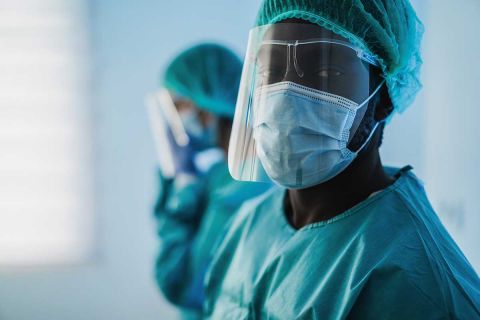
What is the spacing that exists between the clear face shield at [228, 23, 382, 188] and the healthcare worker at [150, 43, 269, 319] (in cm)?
72

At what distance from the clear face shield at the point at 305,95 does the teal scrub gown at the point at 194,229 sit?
2.33 feet

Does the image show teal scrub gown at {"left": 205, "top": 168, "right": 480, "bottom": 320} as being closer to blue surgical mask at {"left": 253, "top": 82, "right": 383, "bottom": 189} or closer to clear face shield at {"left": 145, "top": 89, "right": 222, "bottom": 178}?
blue surgical mask at {"left": 253, "top": 82, "right": 383, "bottom": 189}

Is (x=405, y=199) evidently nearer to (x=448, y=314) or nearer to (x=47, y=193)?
(x=448, y=314)

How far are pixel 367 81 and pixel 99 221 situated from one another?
2.28 metres

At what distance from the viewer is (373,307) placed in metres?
0.78

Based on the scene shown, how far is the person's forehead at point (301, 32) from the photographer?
88 centimetres

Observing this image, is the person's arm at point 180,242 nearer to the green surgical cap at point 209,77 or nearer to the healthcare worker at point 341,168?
the green surgical cap at point 209,77

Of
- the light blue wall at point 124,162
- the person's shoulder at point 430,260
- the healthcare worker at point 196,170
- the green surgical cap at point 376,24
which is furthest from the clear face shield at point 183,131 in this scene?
the person's shoulder at point 430,260

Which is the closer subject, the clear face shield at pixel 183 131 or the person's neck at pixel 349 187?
the person's neck at pixel 349 187

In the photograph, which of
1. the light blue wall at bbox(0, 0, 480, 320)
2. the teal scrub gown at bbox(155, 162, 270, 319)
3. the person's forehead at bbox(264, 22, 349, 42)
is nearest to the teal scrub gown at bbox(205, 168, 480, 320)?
the person's forehead at bbox(264, 22, 349, 42)

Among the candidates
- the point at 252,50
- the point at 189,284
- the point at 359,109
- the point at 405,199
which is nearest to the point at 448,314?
the point at 405,199

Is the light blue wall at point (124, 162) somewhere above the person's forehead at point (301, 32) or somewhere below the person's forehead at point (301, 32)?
below

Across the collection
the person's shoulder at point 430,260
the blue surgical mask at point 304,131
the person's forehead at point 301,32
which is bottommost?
the person's shoulder at point 430,260

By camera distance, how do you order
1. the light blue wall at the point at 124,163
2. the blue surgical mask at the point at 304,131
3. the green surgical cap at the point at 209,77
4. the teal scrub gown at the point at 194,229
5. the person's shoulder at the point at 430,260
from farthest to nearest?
the light blue wall at the point at 124,163
the green surgical cap at the point at 209,77
the teal scrub gown at the point at 194,229
the blue surgical mask at the point at 304,131
the person's shoulder at the point at 430,260
